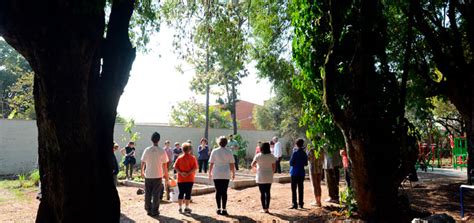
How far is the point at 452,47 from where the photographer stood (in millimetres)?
11836

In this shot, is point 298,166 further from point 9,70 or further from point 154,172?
point 9,70

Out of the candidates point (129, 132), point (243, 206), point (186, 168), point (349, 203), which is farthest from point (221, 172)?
point (129, 132)

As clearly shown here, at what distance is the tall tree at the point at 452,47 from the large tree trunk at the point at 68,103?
9319 mm

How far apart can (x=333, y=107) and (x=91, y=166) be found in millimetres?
4306

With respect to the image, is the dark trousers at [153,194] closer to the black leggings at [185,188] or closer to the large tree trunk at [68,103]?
the black leggings at [185,188]

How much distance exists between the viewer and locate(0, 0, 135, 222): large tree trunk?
196 inches

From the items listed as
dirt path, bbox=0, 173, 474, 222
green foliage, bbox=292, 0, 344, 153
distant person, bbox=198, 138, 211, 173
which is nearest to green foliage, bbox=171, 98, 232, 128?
distant person, bbox=198, 138, 211, 173

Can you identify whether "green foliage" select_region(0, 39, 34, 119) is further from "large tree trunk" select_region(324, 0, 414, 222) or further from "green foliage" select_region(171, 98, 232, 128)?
"large tree trunk" select_region(324, 0, 414, 222)

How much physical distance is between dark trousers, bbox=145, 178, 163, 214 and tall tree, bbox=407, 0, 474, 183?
842cm

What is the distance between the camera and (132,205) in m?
10.0

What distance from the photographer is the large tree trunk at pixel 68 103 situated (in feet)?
16.3

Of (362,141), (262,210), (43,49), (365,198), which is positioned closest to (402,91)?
(362,141)

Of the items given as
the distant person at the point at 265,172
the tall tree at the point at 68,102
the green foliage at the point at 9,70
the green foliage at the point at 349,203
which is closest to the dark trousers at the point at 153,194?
the distant person at the point at 265,172

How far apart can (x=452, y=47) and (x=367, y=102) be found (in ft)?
20.3
